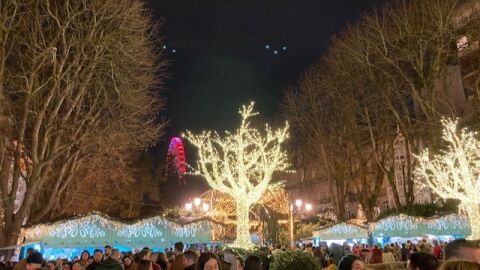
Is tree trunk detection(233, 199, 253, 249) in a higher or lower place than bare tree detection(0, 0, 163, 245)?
lower

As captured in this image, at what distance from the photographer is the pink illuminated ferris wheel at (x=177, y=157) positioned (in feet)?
167

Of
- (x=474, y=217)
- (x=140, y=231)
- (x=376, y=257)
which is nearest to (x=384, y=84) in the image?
(x=474, y=217)

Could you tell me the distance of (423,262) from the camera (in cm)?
405

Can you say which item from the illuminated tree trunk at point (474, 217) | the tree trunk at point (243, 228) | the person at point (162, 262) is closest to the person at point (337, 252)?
the tree trunk at point (243, 228)

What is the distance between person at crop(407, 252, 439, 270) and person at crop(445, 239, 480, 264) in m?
0.38

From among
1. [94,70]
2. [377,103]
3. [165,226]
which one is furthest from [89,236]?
[377,103]

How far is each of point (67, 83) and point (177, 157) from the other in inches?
1372

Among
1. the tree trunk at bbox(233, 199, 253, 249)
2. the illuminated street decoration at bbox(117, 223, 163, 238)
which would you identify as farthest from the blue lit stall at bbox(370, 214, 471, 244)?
the illuminated street decoration at bbox(117, 223, 163, 238)

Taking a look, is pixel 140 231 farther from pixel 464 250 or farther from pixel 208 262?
pixel 464 250

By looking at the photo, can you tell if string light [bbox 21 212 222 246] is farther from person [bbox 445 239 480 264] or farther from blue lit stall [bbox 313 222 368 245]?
person [bbox 445 239 480 264]

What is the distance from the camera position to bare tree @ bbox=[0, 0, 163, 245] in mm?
16078

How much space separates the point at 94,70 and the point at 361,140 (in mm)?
20053

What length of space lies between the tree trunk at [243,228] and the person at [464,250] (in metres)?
11.2

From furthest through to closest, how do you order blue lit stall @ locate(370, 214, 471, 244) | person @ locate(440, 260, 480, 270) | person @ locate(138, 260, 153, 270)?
blue lit stall @ locate(370, 214, 471, 244) < person @ locate(138, 260, 153, 270) < person @ locate(440, 260, 480, 270)
